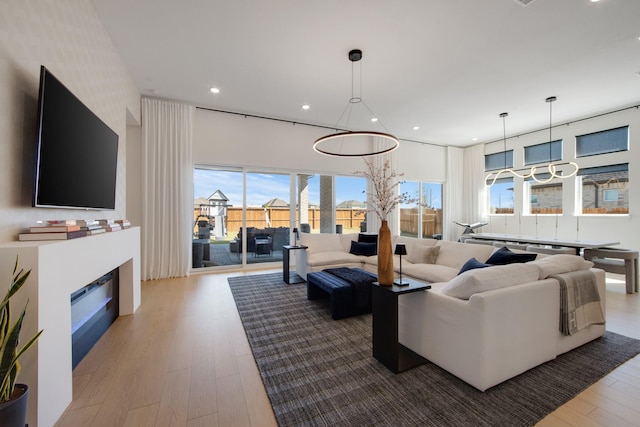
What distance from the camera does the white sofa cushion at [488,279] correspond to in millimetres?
1921

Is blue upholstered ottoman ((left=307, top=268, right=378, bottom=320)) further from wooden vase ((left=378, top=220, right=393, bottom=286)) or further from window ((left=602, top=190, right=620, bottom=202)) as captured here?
window ((left=602, top=190, right=620, bottom=202))

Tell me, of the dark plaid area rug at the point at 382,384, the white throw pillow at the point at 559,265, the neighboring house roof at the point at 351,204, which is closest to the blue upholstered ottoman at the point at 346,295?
the dark plaid area rug at the point at 382,384

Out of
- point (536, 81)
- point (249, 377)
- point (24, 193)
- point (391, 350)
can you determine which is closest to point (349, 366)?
point (391, 350)

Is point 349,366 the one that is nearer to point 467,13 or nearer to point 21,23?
point 21,23

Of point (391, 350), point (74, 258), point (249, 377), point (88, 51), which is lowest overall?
point (249, 377)

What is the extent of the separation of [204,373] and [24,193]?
1.82 metres

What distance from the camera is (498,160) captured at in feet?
25.3

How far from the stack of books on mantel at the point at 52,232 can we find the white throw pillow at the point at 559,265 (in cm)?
366

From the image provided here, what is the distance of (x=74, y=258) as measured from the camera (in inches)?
72.2

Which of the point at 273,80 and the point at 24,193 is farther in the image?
the point at 273,80

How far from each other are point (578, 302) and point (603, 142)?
560 cm

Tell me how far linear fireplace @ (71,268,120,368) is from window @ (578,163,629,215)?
8.95 meters

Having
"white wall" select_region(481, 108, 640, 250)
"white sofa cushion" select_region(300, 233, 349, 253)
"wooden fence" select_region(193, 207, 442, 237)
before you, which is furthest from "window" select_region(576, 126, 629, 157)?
"white sofa cushion" select_region(300, 233, 349, 253)

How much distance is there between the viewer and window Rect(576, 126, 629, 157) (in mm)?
5395
